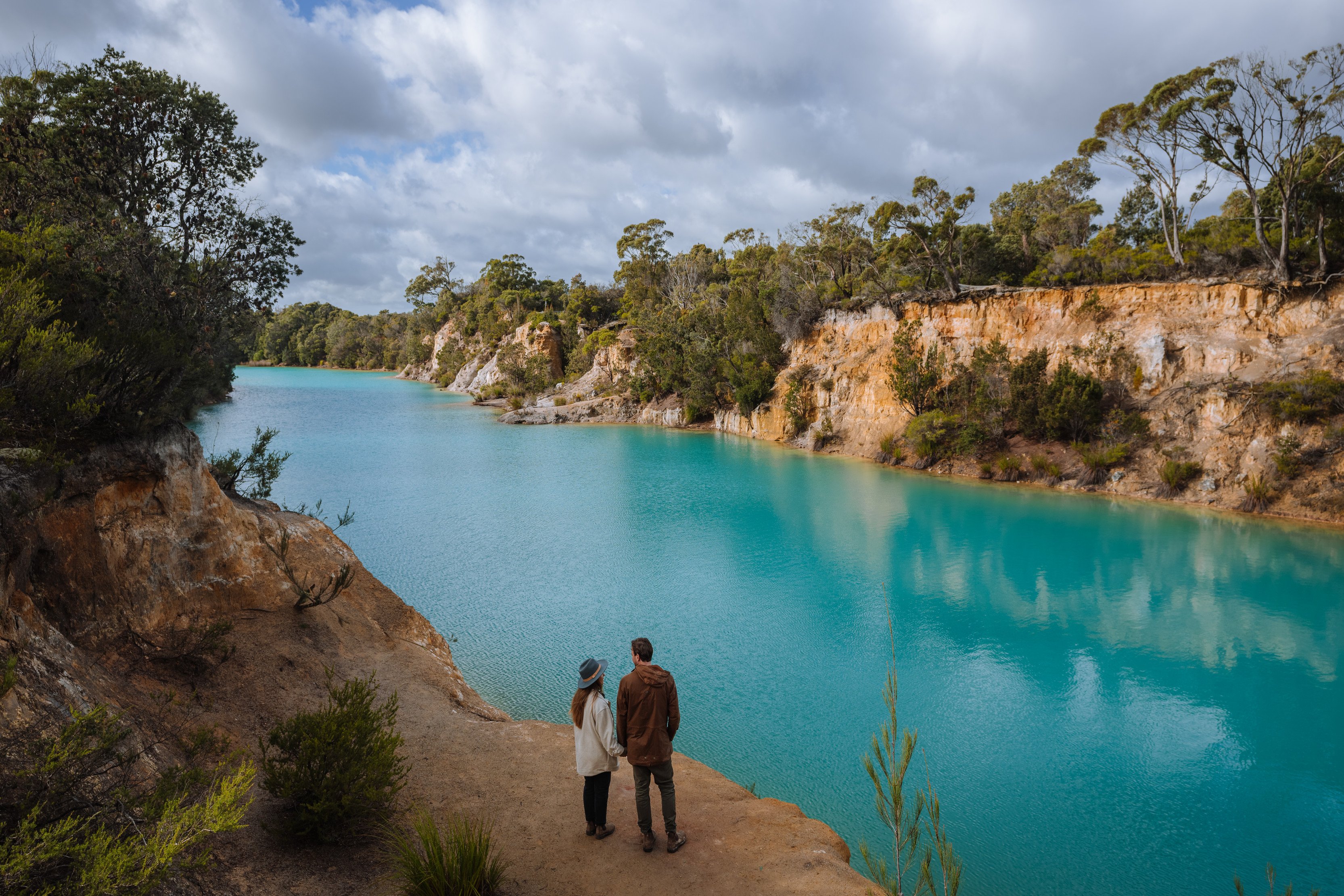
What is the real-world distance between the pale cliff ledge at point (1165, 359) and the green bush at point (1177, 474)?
19 cm

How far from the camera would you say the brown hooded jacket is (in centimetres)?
481

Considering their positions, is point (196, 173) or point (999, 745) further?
point (196, 173)

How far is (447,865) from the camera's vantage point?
4.11m

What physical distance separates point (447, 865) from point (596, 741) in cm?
121

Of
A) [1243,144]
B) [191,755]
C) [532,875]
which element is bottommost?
[532,875]

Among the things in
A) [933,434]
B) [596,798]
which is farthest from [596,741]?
[933,434]

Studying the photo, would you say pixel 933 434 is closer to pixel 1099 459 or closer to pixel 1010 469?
pixel 1010 469

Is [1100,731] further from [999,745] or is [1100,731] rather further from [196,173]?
[196,173]

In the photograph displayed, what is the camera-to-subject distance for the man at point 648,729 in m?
4.81

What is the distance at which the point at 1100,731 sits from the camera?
28.6ft

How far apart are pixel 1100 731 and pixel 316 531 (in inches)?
461

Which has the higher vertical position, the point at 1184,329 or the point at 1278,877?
the point at 1184,329

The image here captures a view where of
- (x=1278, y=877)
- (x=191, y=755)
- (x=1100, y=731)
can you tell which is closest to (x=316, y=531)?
(x=191, y=755)

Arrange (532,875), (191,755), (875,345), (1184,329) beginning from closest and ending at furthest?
(532,875), (191,755), (1184,329), (875,345)
